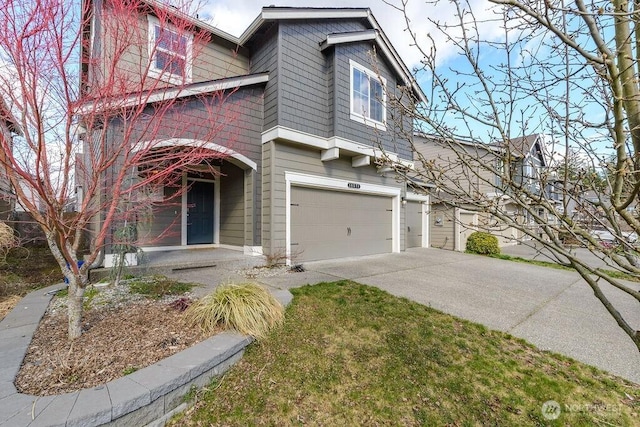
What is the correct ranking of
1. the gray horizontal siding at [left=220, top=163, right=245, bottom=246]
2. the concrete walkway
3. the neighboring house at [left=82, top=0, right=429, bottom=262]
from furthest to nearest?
1. the gray horizontal siding at [left=220, top=163, right=245, bottom=246]
2. the neighboring house at [left=82, top=0, right=429, bottom=262]
3. the concrete walkway

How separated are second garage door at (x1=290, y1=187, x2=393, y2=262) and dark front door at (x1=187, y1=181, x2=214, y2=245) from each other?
3049mm

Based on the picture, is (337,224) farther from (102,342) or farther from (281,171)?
(102,342)

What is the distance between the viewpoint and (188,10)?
349 cm

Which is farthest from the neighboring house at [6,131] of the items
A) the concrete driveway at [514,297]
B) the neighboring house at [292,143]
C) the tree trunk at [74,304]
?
the concrete driveway at [514,297]

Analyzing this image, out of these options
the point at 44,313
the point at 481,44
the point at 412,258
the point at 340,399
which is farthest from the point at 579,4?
the point at 412,258

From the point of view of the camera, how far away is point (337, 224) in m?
8.79

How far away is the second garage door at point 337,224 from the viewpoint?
7.80 m

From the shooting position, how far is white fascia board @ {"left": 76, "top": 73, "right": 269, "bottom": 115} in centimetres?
274

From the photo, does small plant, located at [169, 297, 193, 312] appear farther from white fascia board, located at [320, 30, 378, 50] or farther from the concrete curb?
white fascia board, located at [320, 30, 378, 50]

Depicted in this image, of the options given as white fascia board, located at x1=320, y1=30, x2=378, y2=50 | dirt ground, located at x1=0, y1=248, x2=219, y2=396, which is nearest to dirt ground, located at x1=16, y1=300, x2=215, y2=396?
dirt ground, located at x1=0, y1=248, x2=219, y2=396

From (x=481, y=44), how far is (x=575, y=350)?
3.80 metres

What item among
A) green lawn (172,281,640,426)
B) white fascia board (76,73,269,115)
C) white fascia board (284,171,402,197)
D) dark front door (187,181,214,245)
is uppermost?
white fascia board (76,73,269,115)

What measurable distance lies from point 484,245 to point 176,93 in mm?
12284

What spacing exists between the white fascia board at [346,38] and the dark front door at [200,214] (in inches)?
208
